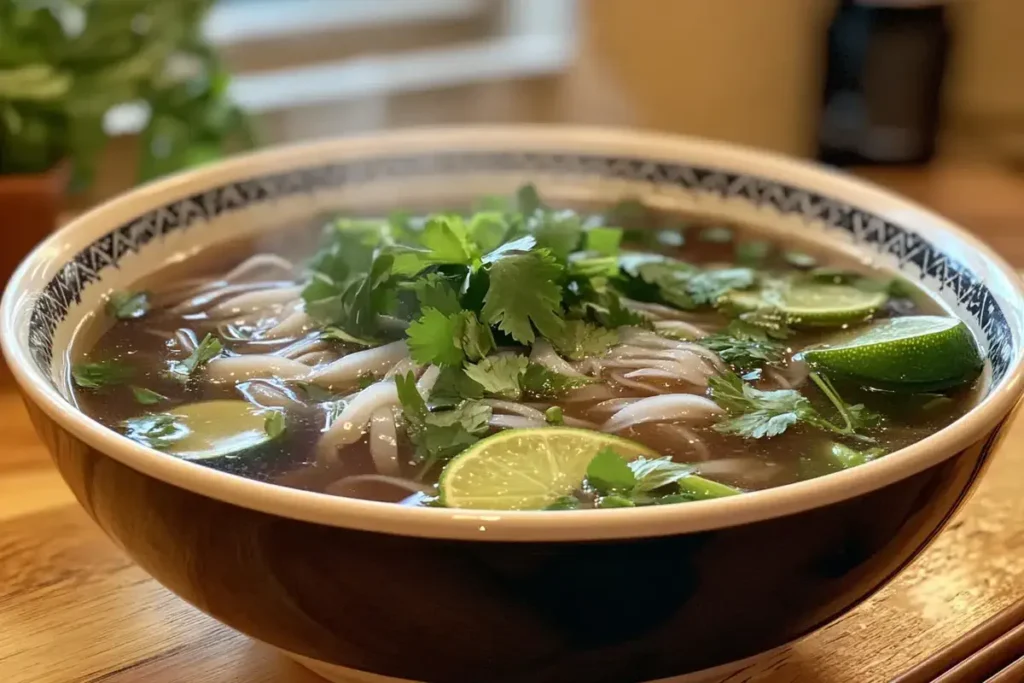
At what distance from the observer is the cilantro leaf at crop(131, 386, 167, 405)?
94 centimetres

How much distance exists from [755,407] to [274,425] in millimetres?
402

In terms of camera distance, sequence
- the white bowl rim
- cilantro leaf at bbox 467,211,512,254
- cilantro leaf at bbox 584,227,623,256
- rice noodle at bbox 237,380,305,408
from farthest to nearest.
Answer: cilantro leaf at bbox 584,227,623,256, cilantro leaf at bbox 467,211,512,254, rice noodle at bbox 237,380,305,408, the white bowl rim

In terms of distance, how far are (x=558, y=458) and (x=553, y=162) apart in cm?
75

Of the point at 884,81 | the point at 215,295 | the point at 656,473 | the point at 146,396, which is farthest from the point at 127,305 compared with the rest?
the point at 884,81

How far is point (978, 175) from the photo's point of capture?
86.7 inches

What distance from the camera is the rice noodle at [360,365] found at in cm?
96

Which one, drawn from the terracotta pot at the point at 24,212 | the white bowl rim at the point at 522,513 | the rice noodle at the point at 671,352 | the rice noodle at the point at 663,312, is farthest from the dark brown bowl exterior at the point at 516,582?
the terracotta pot at the point at 24,212

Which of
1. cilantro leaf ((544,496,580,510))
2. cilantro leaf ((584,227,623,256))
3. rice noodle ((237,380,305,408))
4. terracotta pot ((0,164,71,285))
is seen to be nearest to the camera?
cilantro leaf ((544,496,580,510))

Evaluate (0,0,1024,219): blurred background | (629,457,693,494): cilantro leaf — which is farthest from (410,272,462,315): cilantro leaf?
(0,0,1024,219): blurred background

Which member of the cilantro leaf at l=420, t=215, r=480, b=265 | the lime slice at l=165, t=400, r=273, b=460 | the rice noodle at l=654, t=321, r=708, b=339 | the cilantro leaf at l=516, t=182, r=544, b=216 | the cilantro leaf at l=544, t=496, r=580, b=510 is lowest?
the lime slice at l=165, t=400, r=273, b=460

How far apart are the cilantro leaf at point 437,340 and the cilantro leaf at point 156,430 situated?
0.65 feet

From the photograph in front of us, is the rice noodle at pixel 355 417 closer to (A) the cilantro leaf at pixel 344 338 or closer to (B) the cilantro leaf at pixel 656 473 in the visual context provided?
(A) the cilantro leaf at pixel 344 338

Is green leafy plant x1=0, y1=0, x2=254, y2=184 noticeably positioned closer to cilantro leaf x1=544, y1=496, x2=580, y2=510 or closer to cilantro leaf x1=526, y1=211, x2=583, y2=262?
cilantro leaf x1=526, y1=211, x2=583, y2=262

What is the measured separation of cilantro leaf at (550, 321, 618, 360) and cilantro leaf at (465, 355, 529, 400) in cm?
5
